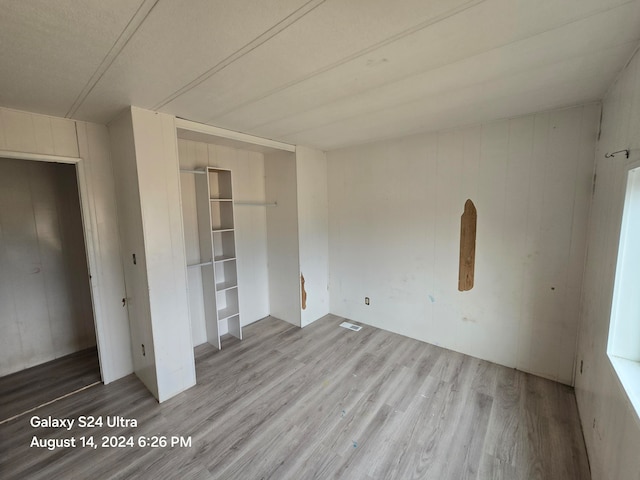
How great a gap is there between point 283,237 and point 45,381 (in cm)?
276

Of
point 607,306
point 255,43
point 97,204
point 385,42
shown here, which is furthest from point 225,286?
point 607,306

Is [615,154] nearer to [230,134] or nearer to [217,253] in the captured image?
[230,134]

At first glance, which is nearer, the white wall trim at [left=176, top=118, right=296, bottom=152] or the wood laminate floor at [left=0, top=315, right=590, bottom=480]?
the wood laminate floor at [left=0, top=315, right=590, bottom=480]

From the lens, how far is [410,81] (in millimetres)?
1623

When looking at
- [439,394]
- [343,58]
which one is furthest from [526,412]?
[343,58]

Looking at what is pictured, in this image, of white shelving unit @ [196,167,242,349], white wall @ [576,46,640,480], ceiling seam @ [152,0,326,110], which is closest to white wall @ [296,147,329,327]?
white shelving unit @ [196,167,242,349]

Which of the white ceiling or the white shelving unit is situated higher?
the white ceiling

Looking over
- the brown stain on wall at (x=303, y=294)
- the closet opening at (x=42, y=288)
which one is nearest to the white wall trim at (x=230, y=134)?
the closet opening at (x=42, y=288)

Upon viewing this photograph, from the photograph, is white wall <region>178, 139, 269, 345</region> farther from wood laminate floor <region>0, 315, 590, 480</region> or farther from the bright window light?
the bright window light

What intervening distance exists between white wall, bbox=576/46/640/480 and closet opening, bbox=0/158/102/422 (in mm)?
3717

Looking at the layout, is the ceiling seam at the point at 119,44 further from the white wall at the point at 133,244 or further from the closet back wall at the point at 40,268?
the closet back wall at the point at 40,268

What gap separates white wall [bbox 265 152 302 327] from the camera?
11.3 feet

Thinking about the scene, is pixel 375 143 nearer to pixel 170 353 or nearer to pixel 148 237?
pixel 148 237

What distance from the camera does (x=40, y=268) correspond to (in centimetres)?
281
